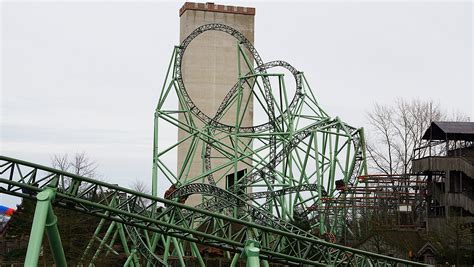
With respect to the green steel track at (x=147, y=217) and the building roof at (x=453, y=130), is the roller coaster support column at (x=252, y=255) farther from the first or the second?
the building roof at (x=453, y=130)

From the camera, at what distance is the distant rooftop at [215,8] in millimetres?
71125

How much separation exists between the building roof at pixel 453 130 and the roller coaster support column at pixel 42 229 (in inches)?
1032

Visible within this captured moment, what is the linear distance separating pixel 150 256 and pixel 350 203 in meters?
12.3

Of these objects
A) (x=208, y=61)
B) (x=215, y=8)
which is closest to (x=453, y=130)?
(x=208, y=61)

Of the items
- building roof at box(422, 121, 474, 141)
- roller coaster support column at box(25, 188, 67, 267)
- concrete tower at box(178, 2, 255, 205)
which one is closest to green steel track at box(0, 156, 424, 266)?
roller coaster support column at box(25, 188, 67, 267)

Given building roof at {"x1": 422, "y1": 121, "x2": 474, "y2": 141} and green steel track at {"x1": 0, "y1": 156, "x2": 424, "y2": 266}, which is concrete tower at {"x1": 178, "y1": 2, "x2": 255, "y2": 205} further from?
green steel track at {"x1": 0, "y1": 156, "x2": 424, "y2": 266}

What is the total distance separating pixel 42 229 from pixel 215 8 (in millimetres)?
57333

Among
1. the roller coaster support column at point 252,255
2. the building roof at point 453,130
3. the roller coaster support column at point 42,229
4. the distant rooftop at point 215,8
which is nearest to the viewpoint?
the roller coaster support column at point 42,229

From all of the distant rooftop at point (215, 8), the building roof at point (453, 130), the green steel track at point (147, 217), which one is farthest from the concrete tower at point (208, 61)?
the green steel track at point (147, 217)

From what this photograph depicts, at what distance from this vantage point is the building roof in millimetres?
41281

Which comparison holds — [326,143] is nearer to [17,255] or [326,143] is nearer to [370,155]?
[370,155]

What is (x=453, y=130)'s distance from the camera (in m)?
41.2

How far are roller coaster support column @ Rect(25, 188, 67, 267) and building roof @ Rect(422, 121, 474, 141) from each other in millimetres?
26219

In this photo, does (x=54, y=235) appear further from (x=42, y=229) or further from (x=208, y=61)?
(x=208, y=61)
